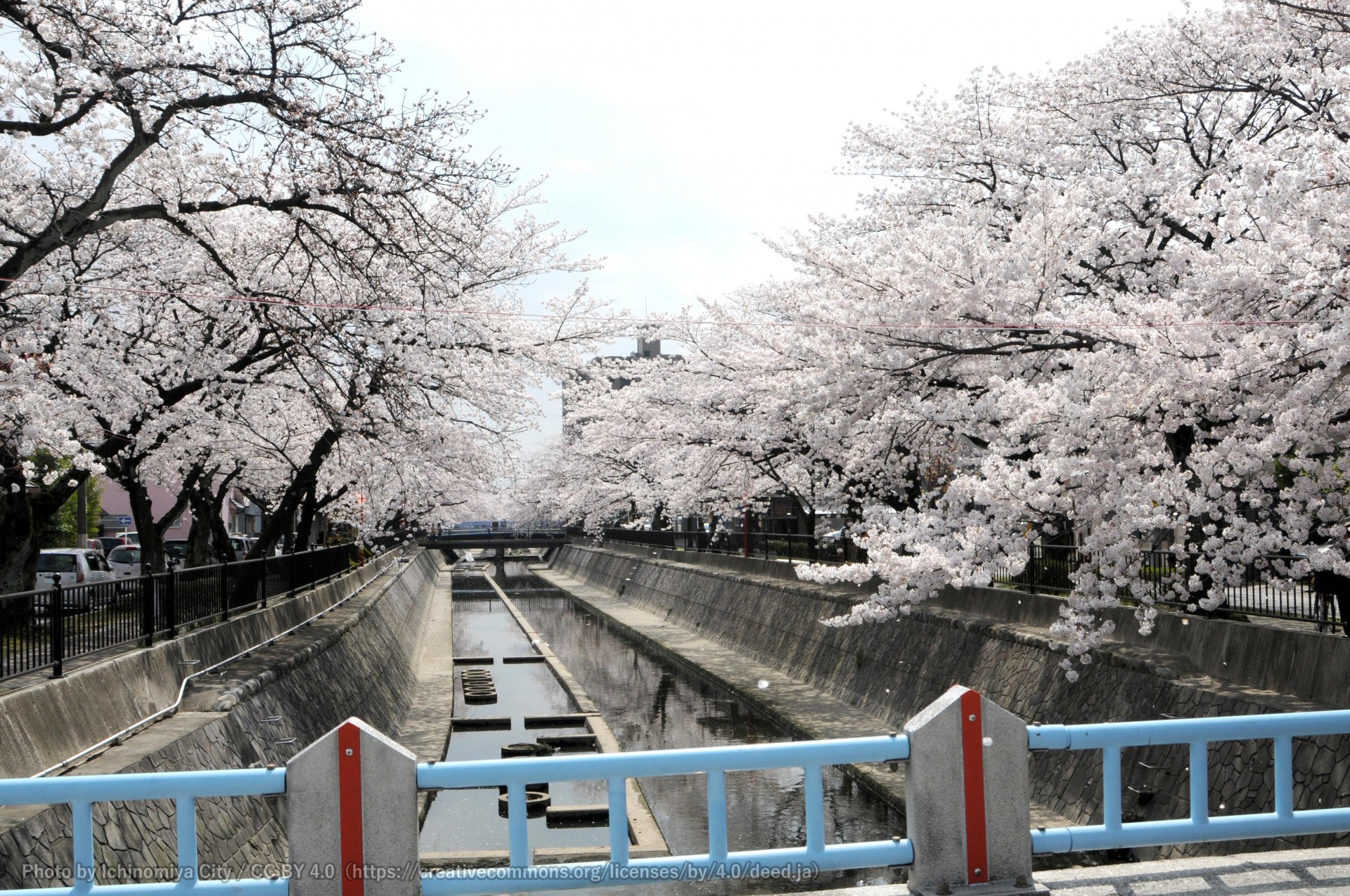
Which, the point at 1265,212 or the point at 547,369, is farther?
the point at 547,369

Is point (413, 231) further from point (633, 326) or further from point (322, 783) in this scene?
point (633, 326)

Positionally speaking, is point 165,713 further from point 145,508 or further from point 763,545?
point 763,545

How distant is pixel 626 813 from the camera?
527cm

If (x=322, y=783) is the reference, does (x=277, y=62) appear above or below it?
above

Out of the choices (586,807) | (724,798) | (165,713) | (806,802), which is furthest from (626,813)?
(586,807)

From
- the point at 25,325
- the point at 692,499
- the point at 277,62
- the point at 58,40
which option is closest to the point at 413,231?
the point at 277,62

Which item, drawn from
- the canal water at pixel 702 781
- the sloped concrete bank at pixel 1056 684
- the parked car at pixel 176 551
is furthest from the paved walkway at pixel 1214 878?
the parked car at pixel 176 551

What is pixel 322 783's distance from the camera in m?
5.15

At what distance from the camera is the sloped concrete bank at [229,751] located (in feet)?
22.6

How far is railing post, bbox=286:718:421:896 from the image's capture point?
513cm

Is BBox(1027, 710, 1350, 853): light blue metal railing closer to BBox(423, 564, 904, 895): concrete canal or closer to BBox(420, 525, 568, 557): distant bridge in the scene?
BBox(423, 564, 904, 895): concrete canal

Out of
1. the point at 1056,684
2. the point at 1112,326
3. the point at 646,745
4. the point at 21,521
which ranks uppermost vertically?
the point at 1112,326

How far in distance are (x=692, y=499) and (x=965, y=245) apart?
61.5ft

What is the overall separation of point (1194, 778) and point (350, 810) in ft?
14.2
